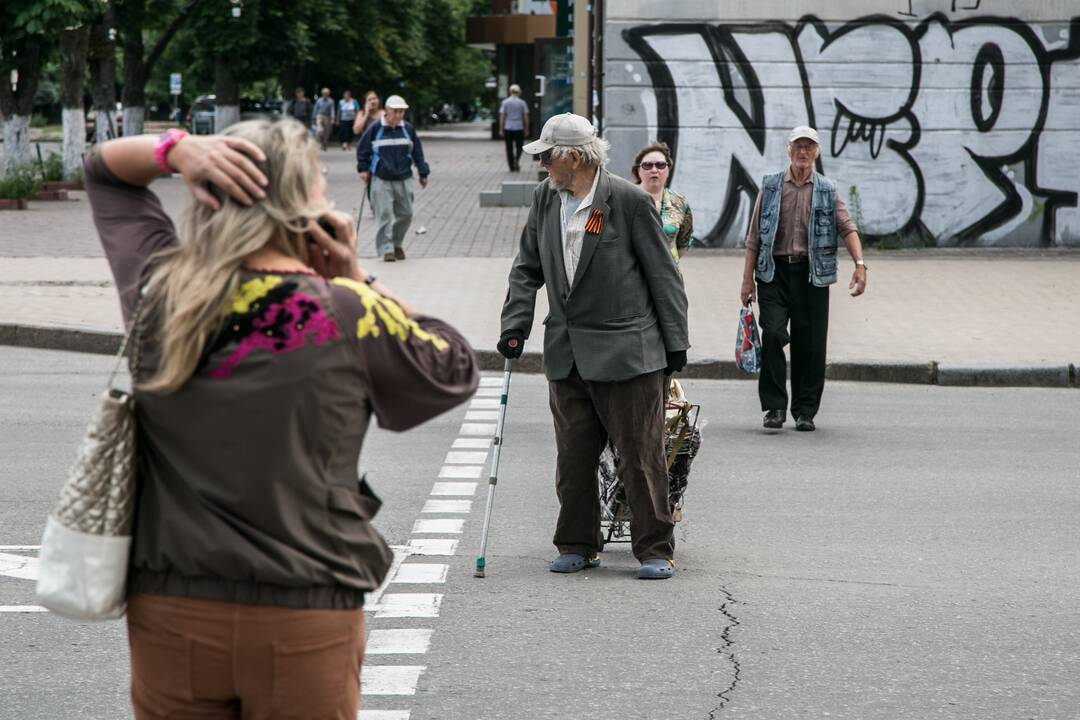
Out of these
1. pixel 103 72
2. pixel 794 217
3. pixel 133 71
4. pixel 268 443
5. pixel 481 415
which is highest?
pixel 268 443

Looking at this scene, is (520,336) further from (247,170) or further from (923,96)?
(923,96)

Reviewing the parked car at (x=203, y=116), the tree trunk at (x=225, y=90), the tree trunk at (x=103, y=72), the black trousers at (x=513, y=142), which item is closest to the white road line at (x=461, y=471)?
the tree trunk at (x=103, y=72)

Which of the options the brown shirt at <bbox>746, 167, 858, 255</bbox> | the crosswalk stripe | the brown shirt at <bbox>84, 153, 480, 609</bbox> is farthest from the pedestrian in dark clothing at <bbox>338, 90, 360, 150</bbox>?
the brown shirt at <bbox>84, 153, 480, 609</bbox>

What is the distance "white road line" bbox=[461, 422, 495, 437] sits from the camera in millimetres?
9906

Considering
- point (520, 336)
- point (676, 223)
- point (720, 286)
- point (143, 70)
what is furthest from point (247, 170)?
point (143, 70)

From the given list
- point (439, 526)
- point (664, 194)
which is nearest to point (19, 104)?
point (664, 194)

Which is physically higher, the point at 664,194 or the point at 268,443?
the point at 268,443

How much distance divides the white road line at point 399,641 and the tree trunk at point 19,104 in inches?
936

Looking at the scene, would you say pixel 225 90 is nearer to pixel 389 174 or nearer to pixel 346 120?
pixel 346 120

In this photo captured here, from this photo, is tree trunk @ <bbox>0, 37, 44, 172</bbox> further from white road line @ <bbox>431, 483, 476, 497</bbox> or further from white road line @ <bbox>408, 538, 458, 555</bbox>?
white road line @ <bbox>408, 538, 458, 555</bbox>

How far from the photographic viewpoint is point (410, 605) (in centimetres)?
602

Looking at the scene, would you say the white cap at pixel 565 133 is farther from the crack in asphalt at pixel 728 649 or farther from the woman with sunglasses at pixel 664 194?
the crack in asphalt at pixel 728 649

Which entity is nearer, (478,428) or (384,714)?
(384,714)

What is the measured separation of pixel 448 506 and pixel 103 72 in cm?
3071
